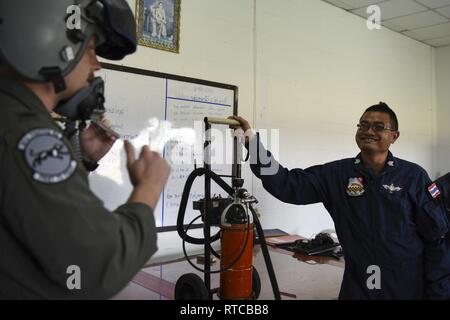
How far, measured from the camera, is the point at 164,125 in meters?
2.51

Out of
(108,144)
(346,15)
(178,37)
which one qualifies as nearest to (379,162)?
(108,144)

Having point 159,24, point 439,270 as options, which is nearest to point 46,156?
point 439,270

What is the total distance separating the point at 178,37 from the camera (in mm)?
2559

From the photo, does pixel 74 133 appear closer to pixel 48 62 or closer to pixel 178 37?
pixel 48 62

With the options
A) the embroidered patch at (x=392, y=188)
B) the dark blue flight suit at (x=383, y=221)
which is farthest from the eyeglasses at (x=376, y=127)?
the embroidered patch at (x=392, y=188)

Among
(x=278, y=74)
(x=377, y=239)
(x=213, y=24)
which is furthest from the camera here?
(x=278, y=74)

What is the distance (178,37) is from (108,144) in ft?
5.28

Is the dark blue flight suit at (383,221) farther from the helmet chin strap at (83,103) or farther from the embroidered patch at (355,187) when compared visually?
the helmet chin strap at (83,103)

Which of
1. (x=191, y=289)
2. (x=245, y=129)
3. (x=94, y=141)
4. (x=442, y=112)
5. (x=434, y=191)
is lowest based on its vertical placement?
(x=191, y=289)

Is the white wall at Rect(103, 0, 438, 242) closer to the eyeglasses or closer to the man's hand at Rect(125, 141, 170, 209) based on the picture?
the eyeglasses

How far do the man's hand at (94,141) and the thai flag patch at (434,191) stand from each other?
1390 mm

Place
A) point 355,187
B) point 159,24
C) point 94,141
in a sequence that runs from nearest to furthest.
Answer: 1. point 94,141
2. point 355,187
3. point 159,24

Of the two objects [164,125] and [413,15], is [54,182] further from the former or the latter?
[413,15]

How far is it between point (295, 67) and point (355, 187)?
5.75 ft
